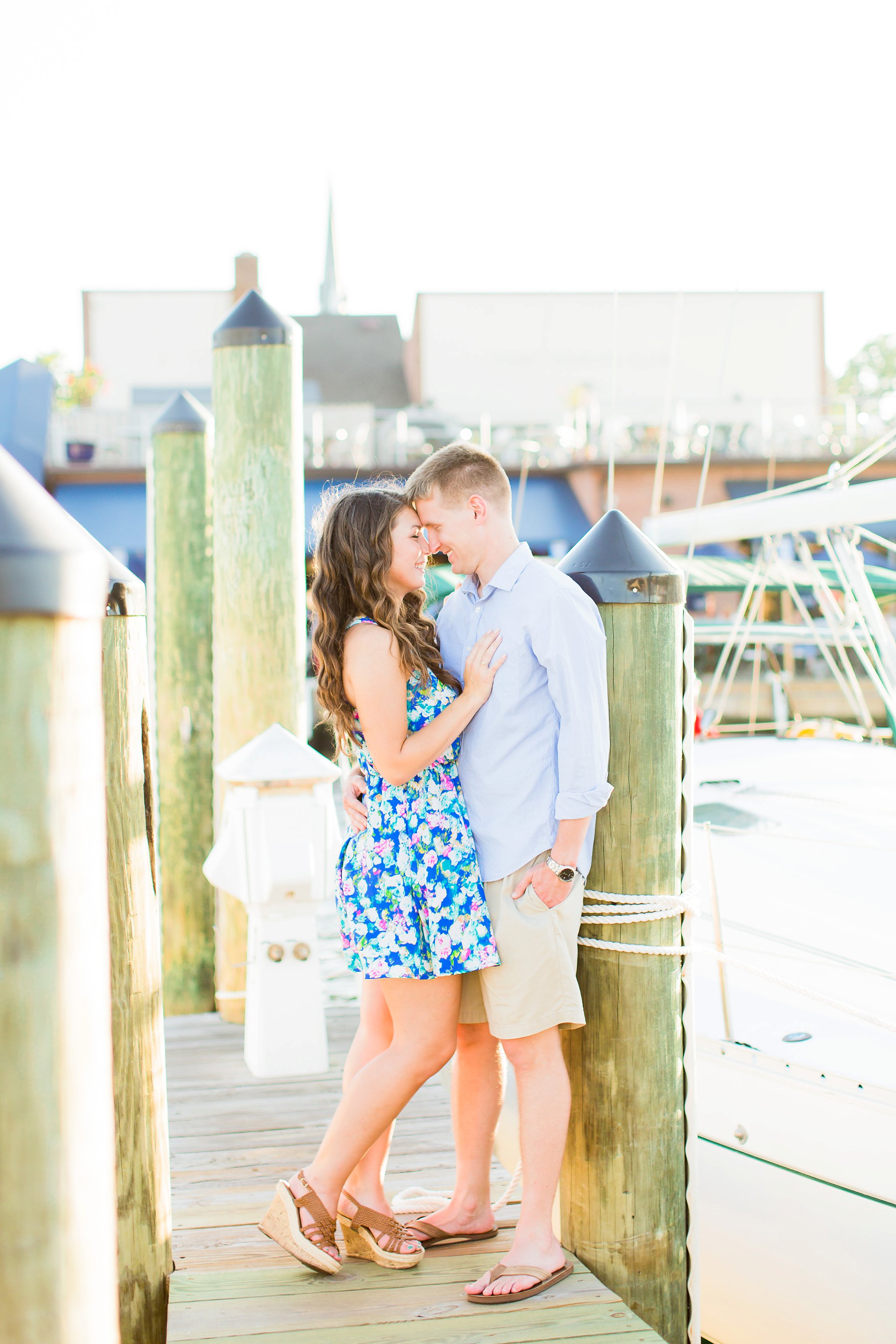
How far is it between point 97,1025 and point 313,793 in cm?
289

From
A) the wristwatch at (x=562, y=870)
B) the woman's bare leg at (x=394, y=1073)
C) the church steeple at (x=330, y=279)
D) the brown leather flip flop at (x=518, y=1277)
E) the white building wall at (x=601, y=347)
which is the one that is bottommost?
the brown leather flip flop at (x=518, y=1277)

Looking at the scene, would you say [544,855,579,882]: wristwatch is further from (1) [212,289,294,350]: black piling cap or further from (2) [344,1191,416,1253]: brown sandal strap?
(1) [212,289,294,350]: black piling cap

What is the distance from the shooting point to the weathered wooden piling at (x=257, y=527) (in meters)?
3.94

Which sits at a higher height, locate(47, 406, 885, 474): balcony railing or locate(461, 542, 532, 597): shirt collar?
locate(47, 406, 885, 474): balcony railing

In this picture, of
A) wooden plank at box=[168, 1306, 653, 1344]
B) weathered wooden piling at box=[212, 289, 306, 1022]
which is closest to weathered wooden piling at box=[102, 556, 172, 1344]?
wooden plank at box=[168, 1306, 653, 1344]

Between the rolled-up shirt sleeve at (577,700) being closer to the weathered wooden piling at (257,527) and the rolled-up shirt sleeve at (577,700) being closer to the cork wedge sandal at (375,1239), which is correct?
the cork wedge sandal at (375,1239)

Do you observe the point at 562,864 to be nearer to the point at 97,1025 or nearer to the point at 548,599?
the point at 548,599

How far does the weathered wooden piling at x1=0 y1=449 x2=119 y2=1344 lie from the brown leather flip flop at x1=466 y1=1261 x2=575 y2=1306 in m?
1.45

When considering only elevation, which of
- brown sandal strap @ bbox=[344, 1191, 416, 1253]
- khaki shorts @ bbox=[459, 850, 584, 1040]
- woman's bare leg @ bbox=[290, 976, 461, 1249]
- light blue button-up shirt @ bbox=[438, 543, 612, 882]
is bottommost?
brown sandal strap @ bbox=[344, 1191, 416, 1253]

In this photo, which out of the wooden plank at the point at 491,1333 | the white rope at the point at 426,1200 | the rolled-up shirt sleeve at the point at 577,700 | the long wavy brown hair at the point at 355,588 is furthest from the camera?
the white rope at the point at 426,1200

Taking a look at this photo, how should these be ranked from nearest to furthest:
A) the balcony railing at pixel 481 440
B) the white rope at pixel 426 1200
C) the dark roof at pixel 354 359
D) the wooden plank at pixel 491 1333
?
the wooden plank at pixel 491 1333
the white rope at pixel 426 1200
the balcony railing at pixel 481 440
the dark roof at pixel 354 359

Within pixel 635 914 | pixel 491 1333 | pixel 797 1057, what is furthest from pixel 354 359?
pixel 491 1333

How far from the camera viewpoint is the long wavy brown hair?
86.4 inches

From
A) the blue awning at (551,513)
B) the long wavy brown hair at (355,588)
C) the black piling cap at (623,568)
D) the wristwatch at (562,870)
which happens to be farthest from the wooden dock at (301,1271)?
the blue awning at (551,513)
